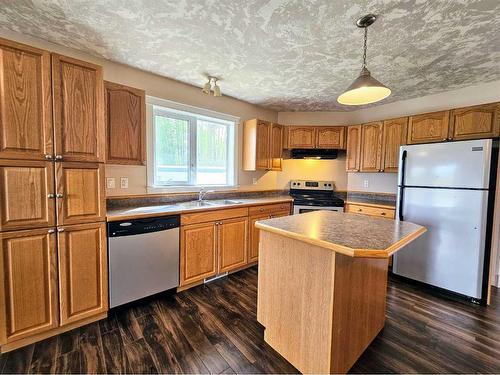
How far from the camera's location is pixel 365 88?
1549mm

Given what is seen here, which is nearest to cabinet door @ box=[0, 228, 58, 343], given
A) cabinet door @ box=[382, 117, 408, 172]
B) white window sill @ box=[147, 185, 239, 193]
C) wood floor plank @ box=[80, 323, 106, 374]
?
wood floor plank @ box=[80, 323, 106, 374]

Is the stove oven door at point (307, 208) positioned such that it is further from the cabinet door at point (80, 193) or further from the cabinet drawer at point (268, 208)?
the cabinet door at point (80, 193)

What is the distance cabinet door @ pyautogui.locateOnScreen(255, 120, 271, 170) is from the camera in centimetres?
358

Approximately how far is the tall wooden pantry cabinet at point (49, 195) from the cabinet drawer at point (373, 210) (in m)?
3.26

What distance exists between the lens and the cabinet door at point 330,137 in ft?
12.5

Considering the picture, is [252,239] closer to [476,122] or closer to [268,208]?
[268,208]

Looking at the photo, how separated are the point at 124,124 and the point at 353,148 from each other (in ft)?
10.8

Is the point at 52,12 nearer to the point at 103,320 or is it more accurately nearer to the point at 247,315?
the point at 103,320

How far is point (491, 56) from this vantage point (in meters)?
2.12

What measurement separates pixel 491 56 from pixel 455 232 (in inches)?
69.3

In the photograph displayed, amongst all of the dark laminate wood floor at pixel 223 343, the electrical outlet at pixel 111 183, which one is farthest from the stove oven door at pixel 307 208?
the electrical outlet at pixel 111 183

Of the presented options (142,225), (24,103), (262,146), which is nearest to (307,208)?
(262,146)

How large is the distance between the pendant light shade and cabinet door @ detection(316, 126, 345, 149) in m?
2.14

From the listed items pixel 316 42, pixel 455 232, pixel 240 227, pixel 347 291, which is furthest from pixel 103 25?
pixel 455 232
